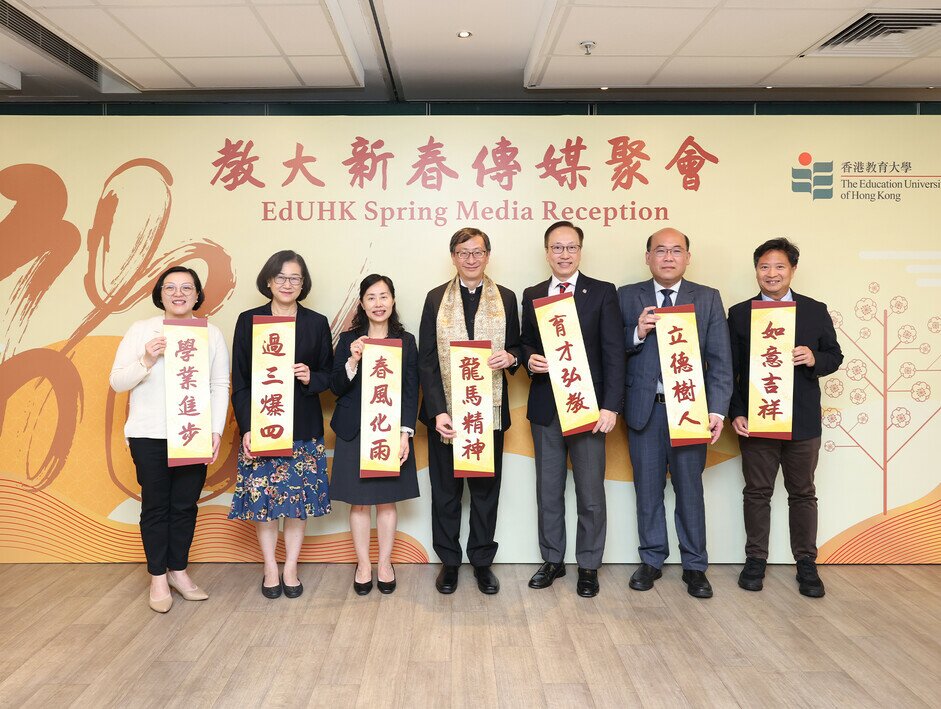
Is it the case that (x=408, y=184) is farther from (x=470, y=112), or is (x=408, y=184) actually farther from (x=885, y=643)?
(x=885, y=643)

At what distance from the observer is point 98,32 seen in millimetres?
3066

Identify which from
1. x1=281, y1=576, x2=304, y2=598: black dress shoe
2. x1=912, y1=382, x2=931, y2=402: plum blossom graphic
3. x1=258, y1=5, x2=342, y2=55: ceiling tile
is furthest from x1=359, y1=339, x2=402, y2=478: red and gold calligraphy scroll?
x1=912, y1=382, x2=931, y2=402: plum blossom graphic

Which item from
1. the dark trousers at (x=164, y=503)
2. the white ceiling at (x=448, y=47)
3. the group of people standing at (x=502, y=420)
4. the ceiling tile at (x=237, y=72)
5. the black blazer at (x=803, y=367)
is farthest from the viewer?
the ceiling tile at (x=237, y=72)

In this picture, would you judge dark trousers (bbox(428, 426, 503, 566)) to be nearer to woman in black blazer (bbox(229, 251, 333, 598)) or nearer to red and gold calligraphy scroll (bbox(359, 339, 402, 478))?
red and gold calligraphy scroll (bbox(359, 339, 402, 478))

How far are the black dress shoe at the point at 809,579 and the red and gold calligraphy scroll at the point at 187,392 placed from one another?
292 cm

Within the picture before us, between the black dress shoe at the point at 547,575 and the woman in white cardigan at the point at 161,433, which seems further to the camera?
the black dress shoe at the point at 547,575

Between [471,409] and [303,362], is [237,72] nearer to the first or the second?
[303,362]

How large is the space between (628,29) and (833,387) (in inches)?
85.8

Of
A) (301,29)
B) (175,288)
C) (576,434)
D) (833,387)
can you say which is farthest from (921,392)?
(175,288)

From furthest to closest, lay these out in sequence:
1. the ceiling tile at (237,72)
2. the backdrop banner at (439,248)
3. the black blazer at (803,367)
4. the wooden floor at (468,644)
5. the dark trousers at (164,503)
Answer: the backdrop banner at (439,248) < the ceiling tile at (237,72) < the black blazer at (803,367) < the dark trousers at (164,503) < the wooden floor at (468,644)

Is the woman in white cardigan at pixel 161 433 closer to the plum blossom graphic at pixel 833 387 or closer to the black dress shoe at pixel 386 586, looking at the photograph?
the black dress shoe at pixel 386 586

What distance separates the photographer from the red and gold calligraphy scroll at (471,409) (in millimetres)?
3070

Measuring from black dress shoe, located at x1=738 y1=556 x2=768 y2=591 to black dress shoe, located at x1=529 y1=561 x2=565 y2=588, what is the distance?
2.94ft

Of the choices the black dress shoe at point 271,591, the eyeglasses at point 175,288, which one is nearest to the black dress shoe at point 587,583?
the black dress shoe at point 271,591
